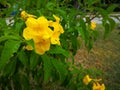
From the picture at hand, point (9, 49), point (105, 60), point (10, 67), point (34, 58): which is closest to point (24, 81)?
point (10, 67)

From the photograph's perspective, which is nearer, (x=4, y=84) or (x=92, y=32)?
(x=4, y=84)

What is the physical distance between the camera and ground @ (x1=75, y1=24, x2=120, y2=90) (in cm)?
605

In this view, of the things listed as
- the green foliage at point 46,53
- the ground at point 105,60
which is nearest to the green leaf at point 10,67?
the green foliage at point 46,53

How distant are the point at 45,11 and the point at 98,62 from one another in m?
5.24

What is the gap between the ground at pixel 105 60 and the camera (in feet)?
19.8

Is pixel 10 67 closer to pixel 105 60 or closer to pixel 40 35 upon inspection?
pixel 40 35

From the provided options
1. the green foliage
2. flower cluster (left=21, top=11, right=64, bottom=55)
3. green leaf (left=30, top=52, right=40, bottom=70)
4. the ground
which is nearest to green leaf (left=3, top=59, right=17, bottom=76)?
the green foliage

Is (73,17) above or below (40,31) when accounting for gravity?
below

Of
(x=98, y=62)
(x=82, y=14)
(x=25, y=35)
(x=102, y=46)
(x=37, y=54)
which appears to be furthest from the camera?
(x=102, y=46)

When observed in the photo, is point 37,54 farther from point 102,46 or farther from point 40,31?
point 102,46

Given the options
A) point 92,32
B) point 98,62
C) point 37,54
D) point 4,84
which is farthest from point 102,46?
point 37,54

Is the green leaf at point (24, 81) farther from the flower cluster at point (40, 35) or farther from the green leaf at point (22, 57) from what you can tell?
the flower cluster at point (40, 35)

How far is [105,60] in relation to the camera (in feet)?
24.4

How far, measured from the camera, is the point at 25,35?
51.8 inches
